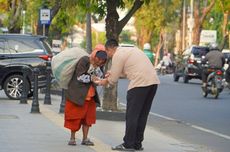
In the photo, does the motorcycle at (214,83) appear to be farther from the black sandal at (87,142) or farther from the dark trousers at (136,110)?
the dark trousers at (136,110)

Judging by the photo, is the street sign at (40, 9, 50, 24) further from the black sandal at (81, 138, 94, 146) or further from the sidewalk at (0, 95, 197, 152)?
the black sandal at (81, 138, 94, 146)

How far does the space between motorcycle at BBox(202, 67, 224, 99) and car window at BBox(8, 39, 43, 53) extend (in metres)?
7.74

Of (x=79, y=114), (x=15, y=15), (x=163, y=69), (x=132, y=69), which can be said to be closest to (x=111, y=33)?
(x=79, y=114)

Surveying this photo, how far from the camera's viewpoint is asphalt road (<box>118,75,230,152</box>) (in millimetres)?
15812

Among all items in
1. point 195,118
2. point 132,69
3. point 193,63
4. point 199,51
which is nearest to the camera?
point 132,69

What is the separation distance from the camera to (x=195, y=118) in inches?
797

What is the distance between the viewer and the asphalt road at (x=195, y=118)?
15.8m

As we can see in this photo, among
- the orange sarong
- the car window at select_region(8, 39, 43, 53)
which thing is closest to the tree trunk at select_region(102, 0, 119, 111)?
the car window at select_region(8, 39, 43, 53)

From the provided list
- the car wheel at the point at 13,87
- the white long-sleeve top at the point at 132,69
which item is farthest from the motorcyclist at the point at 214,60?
the white long-sleeve top at the point at 132,69

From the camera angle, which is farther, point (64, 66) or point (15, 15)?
point (15, 15)

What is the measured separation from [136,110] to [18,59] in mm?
11325

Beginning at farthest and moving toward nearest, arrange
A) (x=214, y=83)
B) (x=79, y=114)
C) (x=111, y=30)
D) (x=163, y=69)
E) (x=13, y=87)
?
(x=163, y=69) < (x=214, y=83) < (x=13, y=87) < (x=111, y=30) < (x=79, y=114)

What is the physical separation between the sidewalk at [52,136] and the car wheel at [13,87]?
13.9 feet

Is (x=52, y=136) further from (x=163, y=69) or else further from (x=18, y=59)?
(x=163, y=69)
